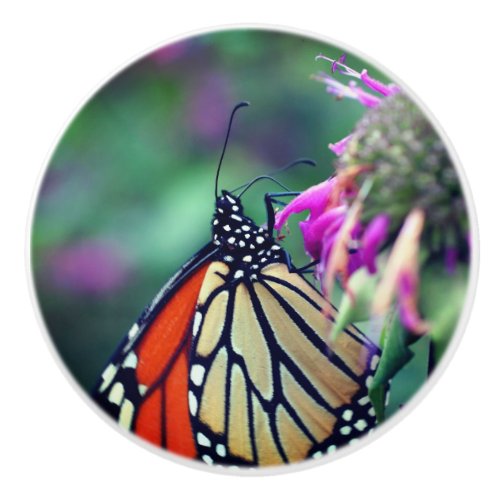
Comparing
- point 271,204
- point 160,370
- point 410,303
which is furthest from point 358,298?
point 160,370

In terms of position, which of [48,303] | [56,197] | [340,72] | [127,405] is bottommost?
[127,405]

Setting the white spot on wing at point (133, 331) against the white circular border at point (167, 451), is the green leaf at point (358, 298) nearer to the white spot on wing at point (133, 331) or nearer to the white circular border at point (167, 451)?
the white circular border at point (167, 451)

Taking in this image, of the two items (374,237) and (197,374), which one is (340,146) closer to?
(374,237)

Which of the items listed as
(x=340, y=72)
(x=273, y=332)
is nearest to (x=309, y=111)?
(x=340, y=72)

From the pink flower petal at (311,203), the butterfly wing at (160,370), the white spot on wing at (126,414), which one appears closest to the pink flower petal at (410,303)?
the pink flower petal at (311,203)

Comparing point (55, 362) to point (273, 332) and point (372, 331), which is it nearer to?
point (273, 332)

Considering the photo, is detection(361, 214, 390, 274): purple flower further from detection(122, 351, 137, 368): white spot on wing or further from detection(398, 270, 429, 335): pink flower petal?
detection(122, 351, 137, 368): white spot on wing

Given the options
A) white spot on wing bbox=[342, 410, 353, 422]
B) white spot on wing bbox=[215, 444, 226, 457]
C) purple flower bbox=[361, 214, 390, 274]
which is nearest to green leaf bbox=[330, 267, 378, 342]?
purple flower bbox=[361, 214, 390, 274]
